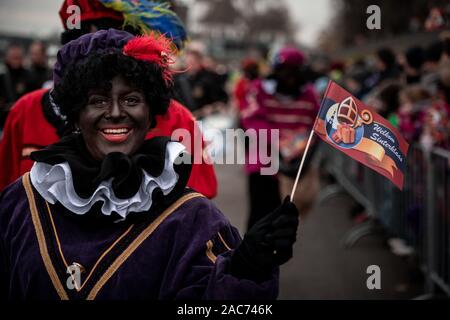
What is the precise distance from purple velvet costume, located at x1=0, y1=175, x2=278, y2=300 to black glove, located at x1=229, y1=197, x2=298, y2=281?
0.10 metres

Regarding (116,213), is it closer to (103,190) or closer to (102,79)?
(103,190)

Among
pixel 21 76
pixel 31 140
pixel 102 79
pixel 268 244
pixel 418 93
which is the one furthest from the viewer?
pixel 21 76

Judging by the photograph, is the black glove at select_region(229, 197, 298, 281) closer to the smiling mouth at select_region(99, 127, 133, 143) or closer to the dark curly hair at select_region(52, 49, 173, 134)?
the smiling mouth at select_region(99, 127, 133, 143)

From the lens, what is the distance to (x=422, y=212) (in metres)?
5.38

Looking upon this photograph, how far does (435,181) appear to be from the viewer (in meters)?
5.06

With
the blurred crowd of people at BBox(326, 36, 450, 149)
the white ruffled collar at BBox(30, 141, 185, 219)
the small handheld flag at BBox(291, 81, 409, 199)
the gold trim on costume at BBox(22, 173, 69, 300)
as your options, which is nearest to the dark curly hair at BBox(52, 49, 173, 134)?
the white ruffled collar at BBox(30, 141, 185, 219)

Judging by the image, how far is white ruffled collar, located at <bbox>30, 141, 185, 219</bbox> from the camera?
199cm

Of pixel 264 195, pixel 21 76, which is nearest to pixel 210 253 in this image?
pixel 264 195

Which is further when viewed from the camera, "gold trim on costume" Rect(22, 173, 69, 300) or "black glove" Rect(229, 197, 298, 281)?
"gold trim on costume" Rect(22, 173, 69, 300)

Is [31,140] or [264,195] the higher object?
[31,140]

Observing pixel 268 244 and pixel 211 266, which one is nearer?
pixel 268 244

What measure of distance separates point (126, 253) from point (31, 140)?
1.40 m

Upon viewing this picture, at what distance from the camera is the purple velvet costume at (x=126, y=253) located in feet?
6.36

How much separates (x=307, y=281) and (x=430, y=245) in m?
1.08
